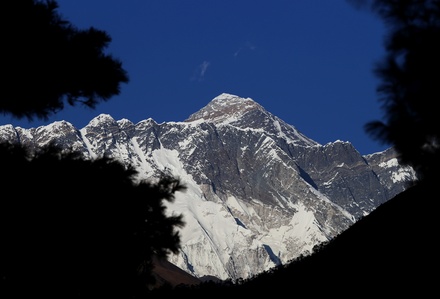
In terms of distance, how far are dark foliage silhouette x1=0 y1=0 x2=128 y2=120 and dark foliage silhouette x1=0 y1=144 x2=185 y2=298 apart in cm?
113

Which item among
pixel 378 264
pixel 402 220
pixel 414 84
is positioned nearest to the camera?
pixel 414 84

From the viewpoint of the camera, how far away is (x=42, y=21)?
11.8 m

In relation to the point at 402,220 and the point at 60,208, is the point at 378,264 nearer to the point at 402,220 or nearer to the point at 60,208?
the point at 402,220

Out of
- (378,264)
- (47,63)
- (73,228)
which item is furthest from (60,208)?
(378,264)

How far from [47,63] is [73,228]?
2.76m

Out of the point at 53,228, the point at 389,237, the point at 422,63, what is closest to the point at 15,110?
the point at 53,228

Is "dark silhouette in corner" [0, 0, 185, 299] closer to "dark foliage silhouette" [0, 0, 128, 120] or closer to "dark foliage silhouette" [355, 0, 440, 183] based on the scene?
"dark foliage silhouette" [0, 0, 128, 120]

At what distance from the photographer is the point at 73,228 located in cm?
1023

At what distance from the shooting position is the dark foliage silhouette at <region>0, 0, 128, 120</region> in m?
Result: 11.2

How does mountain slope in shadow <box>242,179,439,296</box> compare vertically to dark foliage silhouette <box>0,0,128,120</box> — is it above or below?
below

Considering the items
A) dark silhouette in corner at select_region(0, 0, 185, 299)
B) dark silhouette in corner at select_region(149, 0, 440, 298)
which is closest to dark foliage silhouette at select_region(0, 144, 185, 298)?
dark silhouette in corner at select_region(0, 0, 185, 299)

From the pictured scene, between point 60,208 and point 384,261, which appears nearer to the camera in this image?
point 60,208

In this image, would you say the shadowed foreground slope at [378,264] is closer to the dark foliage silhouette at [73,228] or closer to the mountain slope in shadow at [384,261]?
the mountain slope in shadow at [384,261]

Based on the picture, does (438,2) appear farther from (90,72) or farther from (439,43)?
(90,72)
